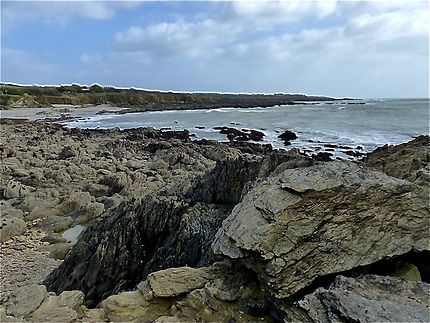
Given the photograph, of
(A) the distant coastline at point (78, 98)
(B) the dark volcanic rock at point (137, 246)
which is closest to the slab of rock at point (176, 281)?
(B) the dark volcanic rock at point (137, 246)

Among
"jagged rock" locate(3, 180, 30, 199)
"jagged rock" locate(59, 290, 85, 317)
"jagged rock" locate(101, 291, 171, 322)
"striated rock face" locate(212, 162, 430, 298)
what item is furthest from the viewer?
"jagged rock" locate(3, 180, 30, 199)

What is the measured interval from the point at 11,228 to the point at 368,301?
1042 centimetres

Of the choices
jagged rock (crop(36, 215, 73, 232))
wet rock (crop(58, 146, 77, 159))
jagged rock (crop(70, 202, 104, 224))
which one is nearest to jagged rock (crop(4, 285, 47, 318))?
jagged rock (crop(36, 215, 73, 232))

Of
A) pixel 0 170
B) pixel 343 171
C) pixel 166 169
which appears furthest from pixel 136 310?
pixel 0 170

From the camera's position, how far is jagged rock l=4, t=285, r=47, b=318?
15.4 feet

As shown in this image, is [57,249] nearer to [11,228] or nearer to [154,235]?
[11,228]

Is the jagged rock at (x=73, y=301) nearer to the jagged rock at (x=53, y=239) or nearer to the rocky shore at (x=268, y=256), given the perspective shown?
the rocky shore at (x=268, y=256)

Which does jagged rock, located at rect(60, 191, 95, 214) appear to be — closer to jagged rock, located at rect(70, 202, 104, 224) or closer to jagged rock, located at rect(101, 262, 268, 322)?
jagged rock, located at rect(70, 202, 104, 224)

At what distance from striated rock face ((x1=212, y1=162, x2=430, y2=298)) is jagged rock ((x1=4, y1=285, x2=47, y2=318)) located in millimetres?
2172

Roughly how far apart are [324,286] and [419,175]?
3.25 metres

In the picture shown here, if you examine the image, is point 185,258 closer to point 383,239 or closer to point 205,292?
point 205,292

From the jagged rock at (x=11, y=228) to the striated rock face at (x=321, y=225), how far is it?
28.0ft

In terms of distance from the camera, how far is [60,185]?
1600cm

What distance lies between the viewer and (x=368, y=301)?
3.95 meters
